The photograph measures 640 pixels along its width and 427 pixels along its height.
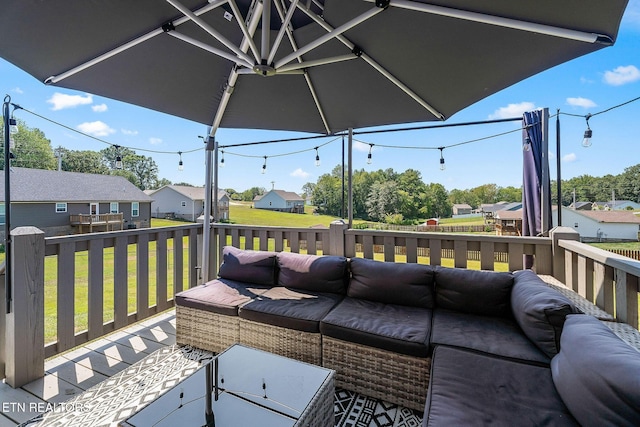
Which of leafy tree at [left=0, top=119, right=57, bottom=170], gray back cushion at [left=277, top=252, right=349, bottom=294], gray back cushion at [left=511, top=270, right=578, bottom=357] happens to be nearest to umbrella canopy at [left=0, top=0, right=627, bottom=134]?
gray back cushion at [left=511, top=270, right=578, bottom=357]

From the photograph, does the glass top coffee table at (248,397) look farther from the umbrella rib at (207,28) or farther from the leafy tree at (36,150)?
the leafy tree at (36,150)

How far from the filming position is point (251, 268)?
9.51 ft

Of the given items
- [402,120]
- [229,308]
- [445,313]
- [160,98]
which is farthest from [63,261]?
[402,120]

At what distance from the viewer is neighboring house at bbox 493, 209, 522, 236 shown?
3.54 metres

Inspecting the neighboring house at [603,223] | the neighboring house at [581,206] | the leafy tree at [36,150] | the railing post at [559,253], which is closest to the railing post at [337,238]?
the railing post at [559,253]

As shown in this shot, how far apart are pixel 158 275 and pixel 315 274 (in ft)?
6.04

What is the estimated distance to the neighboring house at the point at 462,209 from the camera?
4.52 m

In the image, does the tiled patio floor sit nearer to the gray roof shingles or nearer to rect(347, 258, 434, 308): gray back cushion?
rect(347, 258, 434, 308): gray back cushion

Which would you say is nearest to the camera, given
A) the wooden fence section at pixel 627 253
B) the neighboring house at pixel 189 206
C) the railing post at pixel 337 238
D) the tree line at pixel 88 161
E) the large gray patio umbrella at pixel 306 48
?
the large gray patio umbrella at pixel 306 48

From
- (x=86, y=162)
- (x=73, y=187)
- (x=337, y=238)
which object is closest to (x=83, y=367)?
(x=337, y=238)

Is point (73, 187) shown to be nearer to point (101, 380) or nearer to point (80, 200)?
point (80, 200)

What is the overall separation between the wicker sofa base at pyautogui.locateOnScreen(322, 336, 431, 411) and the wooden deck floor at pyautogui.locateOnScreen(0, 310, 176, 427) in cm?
172

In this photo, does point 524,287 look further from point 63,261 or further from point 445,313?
point 63,261

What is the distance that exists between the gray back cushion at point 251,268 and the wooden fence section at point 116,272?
727 mm
